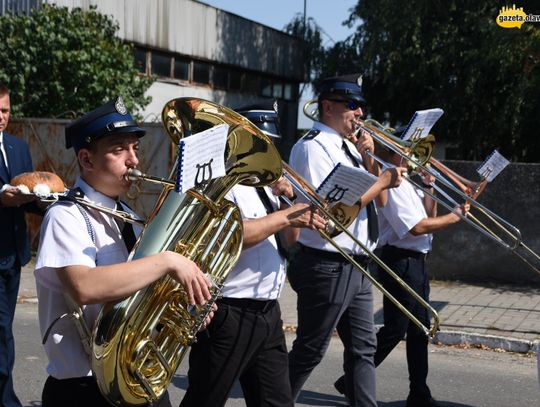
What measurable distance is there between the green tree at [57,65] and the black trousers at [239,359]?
9.45m

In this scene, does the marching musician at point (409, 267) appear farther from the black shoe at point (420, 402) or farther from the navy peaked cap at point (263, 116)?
the navy peaked cap at point (263, 116)

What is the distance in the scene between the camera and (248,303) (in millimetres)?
3516

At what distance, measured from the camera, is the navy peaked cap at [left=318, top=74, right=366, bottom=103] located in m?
4.45

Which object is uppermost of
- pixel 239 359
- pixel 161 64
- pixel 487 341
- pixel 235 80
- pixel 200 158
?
pixel 200 158

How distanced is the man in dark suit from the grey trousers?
4.89 feet

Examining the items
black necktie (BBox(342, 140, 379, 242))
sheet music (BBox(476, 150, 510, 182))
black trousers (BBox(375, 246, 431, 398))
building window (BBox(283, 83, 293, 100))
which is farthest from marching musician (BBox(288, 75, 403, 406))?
building window (BBox(283, 83, 293, 100))

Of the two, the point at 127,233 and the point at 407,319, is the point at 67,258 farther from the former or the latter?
the point at 407,319

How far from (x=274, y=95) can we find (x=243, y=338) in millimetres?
20743

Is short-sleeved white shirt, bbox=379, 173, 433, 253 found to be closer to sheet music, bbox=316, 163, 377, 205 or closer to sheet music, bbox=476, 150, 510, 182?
sheet music, bbox=476, 150, 510, 182

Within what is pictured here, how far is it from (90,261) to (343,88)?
7.37 feet

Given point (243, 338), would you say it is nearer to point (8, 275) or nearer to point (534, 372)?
point (8, 275)

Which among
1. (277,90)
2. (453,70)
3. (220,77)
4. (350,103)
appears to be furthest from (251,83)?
(350,103)

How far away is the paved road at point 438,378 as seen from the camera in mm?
5375

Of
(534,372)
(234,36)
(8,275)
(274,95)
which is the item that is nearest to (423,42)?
(234,36)
